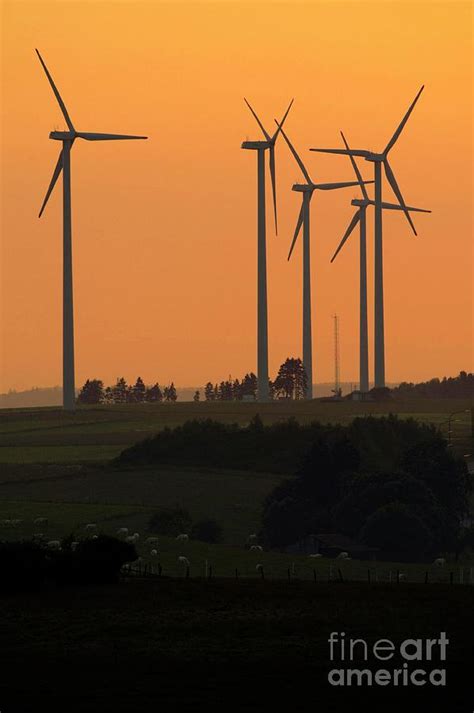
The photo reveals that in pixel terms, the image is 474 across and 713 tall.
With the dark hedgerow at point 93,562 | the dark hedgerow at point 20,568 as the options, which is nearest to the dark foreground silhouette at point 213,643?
the dark hedgerow at point 93,562

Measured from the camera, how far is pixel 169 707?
110 m

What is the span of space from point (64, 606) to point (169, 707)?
3862cm

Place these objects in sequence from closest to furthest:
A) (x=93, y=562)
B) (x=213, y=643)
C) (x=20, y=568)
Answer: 1. (x=213, y=643)
2. (x=20, y=568)
3. (x=93, y=562)

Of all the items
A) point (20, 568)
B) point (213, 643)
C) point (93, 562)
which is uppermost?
point (93, 562)

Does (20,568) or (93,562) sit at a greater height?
(93,562)

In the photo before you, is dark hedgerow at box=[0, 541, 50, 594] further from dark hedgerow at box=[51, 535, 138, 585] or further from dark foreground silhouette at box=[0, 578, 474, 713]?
dark foreground silhouette at box=[0, 578, 474, 713]

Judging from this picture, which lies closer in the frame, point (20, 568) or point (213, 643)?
point (213, 643)

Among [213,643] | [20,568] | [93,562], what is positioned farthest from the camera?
[93,562]

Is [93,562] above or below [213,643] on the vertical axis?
above

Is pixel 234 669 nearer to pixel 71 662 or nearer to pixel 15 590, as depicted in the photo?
pixel 71 662

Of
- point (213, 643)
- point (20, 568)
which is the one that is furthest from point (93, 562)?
point (213, 643)

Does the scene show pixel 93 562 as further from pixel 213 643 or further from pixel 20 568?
pixel 213 643

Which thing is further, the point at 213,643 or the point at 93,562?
the point at 93,562

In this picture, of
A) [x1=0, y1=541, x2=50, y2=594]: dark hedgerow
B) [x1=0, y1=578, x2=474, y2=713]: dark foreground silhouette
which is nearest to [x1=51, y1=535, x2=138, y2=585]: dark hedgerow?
[x1=0, y1=541, x2=50, y2=594]: dark hedgerow
